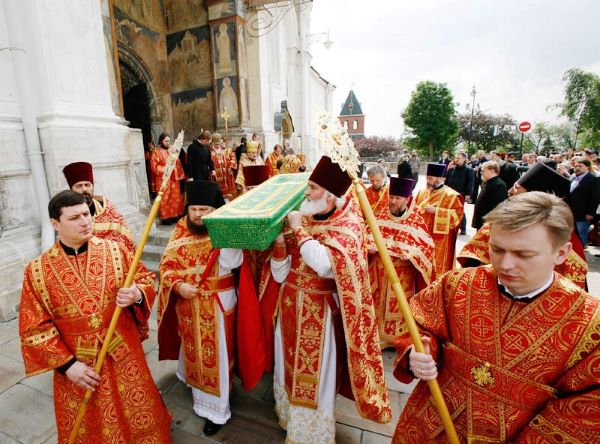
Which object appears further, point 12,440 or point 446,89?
point 446,89

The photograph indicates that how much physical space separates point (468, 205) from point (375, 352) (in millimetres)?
12301

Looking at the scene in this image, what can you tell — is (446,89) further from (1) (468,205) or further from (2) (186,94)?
(2) (186,94)

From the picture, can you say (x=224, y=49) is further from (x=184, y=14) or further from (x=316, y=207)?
(x=316, y=207)

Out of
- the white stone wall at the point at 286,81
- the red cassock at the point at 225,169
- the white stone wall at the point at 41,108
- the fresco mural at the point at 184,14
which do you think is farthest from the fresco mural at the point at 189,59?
the white stone wall at the point at 41,108

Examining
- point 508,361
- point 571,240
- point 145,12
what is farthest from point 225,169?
point 508,361

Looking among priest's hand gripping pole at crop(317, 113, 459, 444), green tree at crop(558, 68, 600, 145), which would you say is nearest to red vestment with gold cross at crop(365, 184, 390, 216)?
priest's hand gripping pole at crop(317, 113, 459, 444)

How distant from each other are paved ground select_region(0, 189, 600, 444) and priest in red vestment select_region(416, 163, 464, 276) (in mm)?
2266

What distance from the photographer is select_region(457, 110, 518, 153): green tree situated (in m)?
44.4

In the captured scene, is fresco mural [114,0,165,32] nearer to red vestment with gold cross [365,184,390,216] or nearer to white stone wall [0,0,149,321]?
white stone wall [0,0,149,321]

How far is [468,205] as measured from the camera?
12961mm

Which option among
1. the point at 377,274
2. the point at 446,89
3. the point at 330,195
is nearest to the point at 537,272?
the point at 330,195

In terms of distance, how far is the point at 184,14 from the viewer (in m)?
10.8

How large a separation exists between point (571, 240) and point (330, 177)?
83.1 inches

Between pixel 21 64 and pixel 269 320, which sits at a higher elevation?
pixel 21 64
